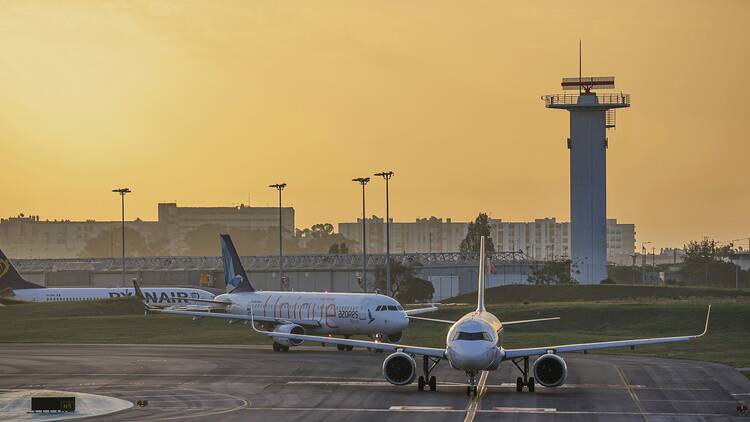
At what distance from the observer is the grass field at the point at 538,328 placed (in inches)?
3273

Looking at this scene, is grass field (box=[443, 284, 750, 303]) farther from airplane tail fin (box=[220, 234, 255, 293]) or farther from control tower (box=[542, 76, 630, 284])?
→ airplane tail fin (box=[220, 234, 255, 293])

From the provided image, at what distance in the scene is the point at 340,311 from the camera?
77000 mm

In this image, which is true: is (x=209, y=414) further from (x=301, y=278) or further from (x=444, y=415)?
(x=301, y=278)

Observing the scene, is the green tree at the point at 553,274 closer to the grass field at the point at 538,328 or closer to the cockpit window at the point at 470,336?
the grass field at the point at 538,328

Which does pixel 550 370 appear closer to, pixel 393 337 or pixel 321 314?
pixel 393 337

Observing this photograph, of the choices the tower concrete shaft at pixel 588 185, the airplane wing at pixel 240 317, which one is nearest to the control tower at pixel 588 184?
the tower concrete shaft at pixel 588 185

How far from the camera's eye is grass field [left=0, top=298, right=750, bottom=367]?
83.1 m

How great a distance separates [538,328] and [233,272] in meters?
23.5

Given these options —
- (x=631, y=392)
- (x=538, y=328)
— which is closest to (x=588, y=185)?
(x=538, y=328)

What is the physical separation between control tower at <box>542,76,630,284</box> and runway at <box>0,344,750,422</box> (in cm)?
8963

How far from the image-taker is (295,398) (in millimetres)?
51750

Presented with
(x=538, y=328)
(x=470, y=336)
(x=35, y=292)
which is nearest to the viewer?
(x=470, y=336)

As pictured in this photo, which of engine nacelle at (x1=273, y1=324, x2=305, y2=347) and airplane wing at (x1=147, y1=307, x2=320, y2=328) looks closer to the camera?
engine nacelle at (x1=273, y1=324, x2=305, y2=347)

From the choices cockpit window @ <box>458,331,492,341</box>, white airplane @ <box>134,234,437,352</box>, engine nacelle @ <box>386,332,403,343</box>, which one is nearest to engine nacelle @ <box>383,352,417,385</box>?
cockpit window @ <box>458,331,492,341</box>
